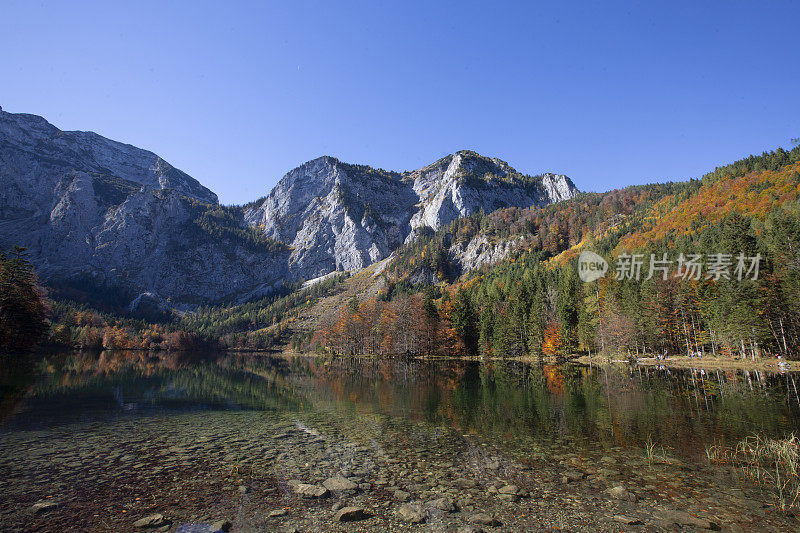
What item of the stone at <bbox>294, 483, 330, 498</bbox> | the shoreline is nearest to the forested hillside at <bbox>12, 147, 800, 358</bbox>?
the shoreline

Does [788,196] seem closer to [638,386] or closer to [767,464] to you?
[638,386]

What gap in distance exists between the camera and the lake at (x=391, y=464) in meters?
8.41

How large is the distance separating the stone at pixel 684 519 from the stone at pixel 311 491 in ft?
28.1

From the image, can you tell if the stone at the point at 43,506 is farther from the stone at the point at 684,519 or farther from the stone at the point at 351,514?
the stone at the point at 684,519

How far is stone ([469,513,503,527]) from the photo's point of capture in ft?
26.5

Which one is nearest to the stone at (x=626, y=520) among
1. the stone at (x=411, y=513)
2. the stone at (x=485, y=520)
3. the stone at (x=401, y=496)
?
the stone at (x=485, y=520)

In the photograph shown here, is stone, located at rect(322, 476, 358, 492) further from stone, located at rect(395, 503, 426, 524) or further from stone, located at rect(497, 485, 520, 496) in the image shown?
stone, located at rect(497, 485, 520, 496)

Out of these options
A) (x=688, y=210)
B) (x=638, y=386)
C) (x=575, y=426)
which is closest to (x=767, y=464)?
(x=575, y=426)

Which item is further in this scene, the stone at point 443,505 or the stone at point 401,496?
the stone at point 401,496

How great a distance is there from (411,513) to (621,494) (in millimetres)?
6007

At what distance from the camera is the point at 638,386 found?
32.0 metres

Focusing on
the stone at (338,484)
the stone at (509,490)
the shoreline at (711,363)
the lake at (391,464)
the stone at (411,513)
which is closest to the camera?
the stone at (411,513)

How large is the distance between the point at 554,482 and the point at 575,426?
8.71 metres

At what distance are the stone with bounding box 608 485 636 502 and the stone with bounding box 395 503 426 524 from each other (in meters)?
5.45
